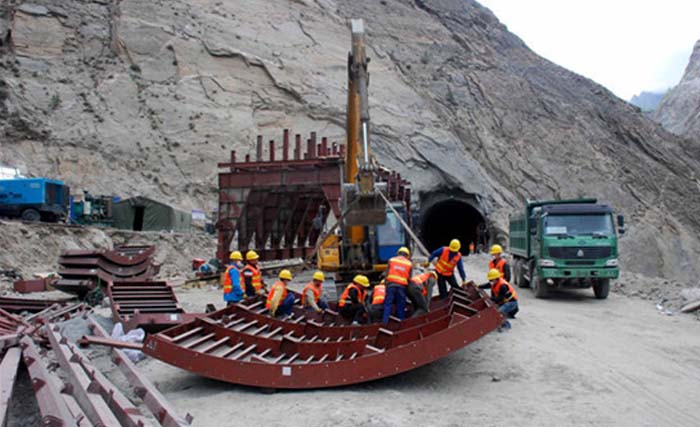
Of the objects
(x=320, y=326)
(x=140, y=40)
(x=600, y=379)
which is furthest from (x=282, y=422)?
(x=140, y=40)

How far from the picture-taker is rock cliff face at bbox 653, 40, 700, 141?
61.5 meters

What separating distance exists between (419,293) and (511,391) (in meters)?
2.22

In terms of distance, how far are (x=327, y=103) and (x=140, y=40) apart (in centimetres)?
1238

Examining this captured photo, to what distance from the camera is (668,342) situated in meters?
10.2

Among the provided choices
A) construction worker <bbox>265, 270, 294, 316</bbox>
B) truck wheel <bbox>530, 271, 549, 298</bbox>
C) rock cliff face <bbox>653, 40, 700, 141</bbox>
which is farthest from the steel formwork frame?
rock cliff face <bbox>653, 40, 700, 141</bbox>

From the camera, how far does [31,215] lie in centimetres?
2258

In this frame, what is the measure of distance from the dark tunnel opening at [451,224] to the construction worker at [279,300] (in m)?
28.5

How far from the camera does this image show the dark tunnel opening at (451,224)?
39.2 meters

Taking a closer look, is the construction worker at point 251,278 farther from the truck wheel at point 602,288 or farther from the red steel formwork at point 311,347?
the truck wheel at point 602,288

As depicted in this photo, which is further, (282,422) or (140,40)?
(140,40)

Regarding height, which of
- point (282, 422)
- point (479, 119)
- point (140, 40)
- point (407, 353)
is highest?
point (140, 40)

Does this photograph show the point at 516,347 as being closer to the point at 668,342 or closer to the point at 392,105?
the point at 668,342

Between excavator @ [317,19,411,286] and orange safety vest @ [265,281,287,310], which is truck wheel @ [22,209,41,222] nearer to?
excavator @ [317,19,411,286]

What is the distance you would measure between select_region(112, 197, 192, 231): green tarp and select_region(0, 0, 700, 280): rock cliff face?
9.20ft
